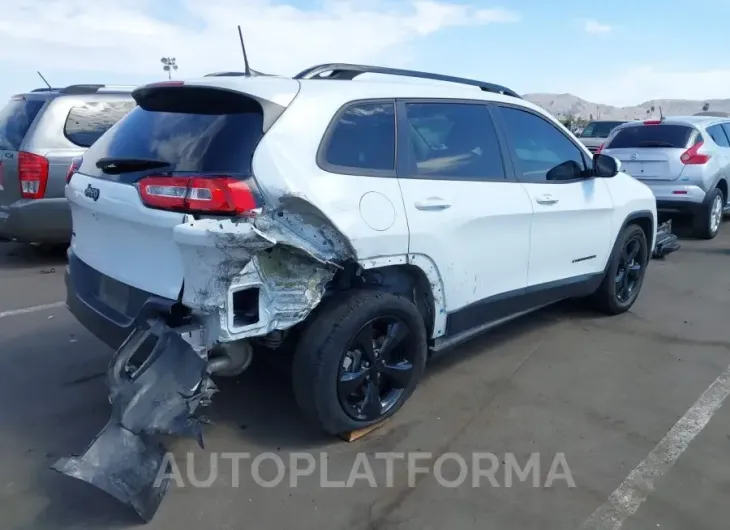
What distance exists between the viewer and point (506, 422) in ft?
12.4

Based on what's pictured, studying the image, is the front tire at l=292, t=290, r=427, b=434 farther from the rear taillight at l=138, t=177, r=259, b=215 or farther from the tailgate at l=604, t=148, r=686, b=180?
the tailgate at l=604, t=148, r=686, b=180

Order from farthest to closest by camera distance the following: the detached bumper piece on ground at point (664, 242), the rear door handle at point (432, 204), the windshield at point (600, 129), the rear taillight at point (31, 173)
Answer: the windshield at point (600, 129) → the detached bumper piece on ground at point (664, 242) → the rear taillight at point (31, 173) → the rear door handle at point (432, 204)

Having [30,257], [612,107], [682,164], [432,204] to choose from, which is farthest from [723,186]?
[612,107]

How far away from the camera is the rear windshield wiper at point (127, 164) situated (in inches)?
128

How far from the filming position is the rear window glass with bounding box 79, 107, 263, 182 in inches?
121

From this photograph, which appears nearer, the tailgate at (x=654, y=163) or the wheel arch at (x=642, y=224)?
the wheel arch at (x=642, y=224)

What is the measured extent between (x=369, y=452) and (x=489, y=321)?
128 centimetres

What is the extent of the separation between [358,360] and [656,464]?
5.16 feet

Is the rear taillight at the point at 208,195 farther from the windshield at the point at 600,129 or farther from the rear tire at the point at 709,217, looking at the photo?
the windshield at the point at 600,129

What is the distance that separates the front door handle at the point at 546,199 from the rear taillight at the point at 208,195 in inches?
83.6

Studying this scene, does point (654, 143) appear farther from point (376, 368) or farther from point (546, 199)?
point (376, 368)

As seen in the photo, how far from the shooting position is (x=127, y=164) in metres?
3.34

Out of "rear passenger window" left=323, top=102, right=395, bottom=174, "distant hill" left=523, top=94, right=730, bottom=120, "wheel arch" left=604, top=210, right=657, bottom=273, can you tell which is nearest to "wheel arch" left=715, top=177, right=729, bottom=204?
"wheel arch" left=604, top=210, right=657, bottom=273

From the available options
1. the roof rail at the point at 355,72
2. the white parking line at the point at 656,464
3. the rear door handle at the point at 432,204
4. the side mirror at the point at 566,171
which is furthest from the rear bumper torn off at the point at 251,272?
the side mirror at the point at 566,171
